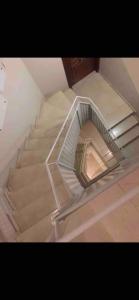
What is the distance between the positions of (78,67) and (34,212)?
3897 mm

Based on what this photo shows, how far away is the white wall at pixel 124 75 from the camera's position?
16.5ft

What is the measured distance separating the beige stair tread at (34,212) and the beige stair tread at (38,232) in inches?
6.7

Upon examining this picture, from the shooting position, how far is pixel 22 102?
512 centimetres

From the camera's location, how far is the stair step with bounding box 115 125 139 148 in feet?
20.0

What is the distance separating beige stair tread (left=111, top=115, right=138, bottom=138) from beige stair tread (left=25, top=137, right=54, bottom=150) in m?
1.74

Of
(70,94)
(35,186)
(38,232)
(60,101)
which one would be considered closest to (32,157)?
(35,186)

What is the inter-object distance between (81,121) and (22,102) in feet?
4.86

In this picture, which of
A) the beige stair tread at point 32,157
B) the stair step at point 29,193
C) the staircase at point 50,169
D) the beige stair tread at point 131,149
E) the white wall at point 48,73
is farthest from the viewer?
the beige stair tread at point 131,149

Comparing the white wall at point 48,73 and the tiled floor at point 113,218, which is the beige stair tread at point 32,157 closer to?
the tiled floor at point 113,218

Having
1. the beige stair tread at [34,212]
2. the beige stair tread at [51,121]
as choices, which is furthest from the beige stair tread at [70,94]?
the beige stair tread at [34,212]

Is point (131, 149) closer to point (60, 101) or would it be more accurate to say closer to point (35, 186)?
point (60, 101)

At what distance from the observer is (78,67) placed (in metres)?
6.62
